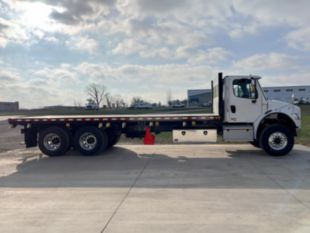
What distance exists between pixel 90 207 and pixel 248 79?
825cm

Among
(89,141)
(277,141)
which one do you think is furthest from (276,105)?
(89,141)

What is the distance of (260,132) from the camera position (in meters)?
12.9

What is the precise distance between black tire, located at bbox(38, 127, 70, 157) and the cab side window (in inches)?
257

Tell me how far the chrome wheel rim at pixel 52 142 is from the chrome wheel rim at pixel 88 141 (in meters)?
0.89

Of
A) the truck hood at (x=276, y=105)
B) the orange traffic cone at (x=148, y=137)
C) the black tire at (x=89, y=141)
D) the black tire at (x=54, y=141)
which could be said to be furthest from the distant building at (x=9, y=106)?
the truck hood at (x=276, y=105)

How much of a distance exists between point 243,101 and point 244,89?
44 cm

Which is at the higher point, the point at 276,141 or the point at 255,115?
the point at 255,115

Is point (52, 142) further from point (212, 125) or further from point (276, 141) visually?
point (276, 141)

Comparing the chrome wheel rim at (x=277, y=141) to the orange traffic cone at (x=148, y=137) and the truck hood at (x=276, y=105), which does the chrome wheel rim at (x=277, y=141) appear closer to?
the truck hood at (x=276, y=105)

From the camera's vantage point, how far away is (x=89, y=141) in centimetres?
1320

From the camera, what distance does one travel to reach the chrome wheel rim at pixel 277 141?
12.5 metres

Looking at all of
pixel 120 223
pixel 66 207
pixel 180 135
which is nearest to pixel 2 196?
pixel 66 207

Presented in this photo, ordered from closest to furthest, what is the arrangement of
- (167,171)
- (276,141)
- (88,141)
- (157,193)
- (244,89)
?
(157,193), (167,171), (276,141), (244,89), (88,141)

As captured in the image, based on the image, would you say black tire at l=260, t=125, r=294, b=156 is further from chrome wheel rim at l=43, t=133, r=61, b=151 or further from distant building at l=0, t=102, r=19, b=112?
distant building at l=0, t=102, r=19, b=112
